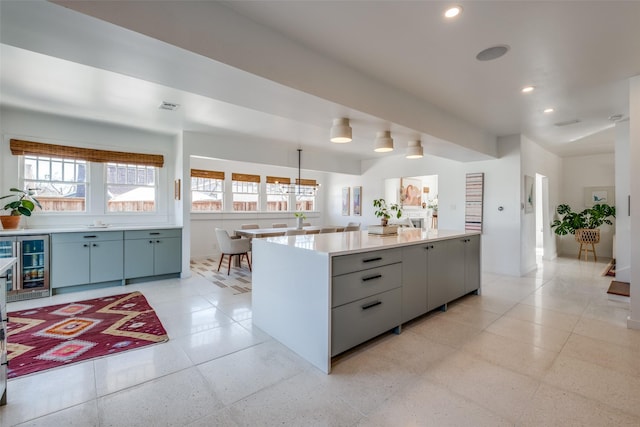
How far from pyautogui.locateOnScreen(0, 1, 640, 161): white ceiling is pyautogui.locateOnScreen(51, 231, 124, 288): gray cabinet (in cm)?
171

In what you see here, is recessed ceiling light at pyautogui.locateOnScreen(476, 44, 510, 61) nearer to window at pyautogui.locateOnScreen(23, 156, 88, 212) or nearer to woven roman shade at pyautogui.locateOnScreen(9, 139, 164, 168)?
woven roman shade at pyautogui.locateOnScreen(9, 139, 164, 168)

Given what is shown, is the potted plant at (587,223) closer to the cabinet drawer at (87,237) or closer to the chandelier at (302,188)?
the chandelier at (302,188)

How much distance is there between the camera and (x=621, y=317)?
3094 mm

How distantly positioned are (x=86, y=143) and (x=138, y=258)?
193cm

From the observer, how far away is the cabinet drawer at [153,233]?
14.1ft

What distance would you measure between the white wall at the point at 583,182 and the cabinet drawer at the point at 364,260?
7.30 metres

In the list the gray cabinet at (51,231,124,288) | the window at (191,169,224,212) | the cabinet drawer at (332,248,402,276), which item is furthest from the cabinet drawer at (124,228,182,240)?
the cabinet drawer at (332,248,402,276)

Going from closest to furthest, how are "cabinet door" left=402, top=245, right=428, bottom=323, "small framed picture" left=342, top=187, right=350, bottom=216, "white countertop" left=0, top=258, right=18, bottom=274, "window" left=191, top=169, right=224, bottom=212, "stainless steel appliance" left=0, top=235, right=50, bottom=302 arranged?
1. "white countertop" left=0, top=258, right=18, bottom=274
2. "cabinet door" left=402, top=245, right=428, bottom=323
3. "stainless steel appliance" left=0, top=235, right=50, bottom=302
4. "window" left=191, top=169, right=224, bottom=212
5. "small framed picture" left=342, top=187, right=350, bottom=216

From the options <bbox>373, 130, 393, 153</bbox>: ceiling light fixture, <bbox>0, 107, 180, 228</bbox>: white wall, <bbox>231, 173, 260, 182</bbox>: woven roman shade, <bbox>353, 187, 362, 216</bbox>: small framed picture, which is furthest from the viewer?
<bbox>353, 187, 362, 216</bbox>: small framed picture

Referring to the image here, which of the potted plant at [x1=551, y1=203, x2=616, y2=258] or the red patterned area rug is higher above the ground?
the potted plant at [x1=551, y1=203, x2=616, y2=258]

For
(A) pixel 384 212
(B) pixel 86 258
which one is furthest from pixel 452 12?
(B) pixel 86 258

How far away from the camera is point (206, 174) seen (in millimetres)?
6711

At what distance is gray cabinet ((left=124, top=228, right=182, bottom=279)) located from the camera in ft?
14.1

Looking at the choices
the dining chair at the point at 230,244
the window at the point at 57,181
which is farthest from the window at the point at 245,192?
the window at the point at 57,181
